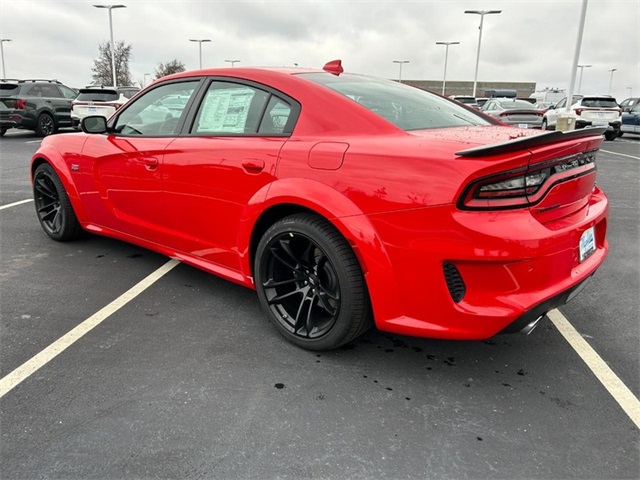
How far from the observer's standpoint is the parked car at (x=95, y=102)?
14719 millimetres

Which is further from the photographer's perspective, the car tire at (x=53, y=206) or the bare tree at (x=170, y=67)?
the bare tree at (x=170, y=67)

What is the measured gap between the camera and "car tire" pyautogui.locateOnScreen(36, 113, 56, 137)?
15.7 meters

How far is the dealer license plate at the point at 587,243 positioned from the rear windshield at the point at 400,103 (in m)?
0.90

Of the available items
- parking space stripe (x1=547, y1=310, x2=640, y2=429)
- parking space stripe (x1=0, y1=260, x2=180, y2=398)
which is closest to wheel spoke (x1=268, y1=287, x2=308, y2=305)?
parking space stripe (x1=0, y1=260, x2=180, y2=398)

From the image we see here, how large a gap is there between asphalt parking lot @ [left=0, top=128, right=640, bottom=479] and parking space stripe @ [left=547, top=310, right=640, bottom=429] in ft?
0.04

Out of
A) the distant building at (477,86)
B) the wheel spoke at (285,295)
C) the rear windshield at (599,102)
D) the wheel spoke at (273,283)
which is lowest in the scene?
the wheel spoke at (285,295)

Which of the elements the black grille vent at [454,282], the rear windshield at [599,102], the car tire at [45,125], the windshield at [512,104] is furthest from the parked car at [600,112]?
the black grille vent at [454,282]

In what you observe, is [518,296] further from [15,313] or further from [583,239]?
[15,313]

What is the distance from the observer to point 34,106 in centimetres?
1552

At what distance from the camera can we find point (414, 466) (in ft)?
6.27

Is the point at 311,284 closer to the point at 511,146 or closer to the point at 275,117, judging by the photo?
the point at 275,117

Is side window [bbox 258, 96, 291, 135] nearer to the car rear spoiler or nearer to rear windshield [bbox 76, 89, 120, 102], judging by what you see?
the car rear spoiler

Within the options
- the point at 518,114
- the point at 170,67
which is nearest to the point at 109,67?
the point at 170,67

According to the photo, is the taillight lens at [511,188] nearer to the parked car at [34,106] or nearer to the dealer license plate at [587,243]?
the dealer license plate at [587,243]
